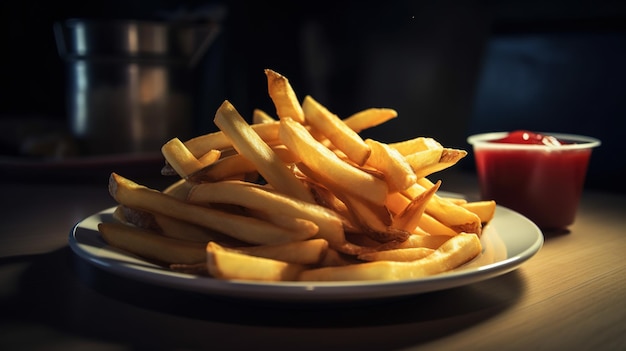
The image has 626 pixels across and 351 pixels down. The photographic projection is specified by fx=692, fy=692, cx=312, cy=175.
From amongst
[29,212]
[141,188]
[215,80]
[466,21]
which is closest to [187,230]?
[141,188]

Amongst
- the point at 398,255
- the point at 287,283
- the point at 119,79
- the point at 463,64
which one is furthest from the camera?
the point at 119,79

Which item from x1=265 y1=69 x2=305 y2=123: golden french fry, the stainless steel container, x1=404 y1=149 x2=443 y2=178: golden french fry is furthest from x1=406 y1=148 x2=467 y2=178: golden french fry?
the stainless steel container

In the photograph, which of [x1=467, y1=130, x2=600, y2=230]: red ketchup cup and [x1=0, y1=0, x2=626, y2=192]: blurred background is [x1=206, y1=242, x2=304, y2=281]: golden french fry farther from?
[x1=0, y1=0, x2=626, y2=192]: blurred background

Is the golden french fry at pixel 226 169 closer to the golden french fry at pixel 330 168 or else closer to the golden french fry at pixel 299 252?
the golden french fry at pixel 330 168

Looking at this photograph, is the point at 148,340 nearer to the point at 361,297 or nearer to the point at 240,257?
the point at 240,257

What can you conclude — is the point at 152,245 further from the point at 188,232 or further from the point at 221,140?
the point at 221,140

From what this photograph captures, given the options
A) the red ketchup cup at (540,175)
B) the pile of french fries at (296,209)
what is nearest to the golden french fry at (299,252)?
the pile of french fries at (296,209)

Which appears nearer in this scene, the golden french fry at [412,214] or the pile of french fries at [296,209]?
the pile of french fries at [296,209]

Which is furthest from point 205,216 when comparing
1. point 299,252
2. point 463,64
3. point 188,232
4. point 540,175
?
point 463,64
